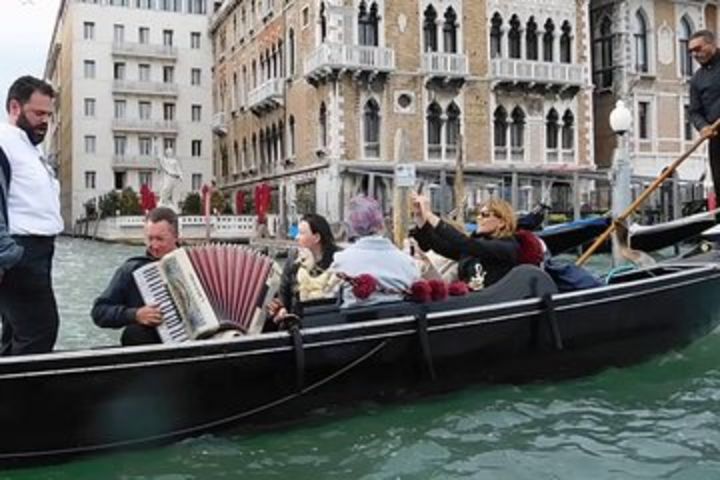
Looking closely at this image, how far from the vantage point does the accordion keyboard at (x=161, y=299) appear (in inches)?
138

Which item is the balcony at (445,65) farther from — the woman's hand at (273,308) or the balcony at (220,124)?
the woman's hand at (273,308)

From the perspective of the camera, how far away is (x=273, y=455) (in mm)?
3520

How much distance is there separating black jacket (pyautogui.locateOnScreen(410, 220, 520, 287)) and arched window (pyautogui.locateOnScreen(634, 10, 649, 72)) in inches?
773

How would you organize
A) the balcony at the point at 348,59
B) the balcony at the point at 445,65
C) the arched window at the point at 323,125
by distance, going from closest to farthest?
the balcony at the point at 348,59, the arched window at the point at 323,125, the balcony at the point at 445,65

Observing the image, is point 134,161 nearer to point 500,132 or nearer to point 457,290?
point 500,132

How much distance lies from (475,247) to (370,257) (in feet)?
2.16

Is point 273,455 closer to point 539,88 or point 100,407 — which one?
point 100,407

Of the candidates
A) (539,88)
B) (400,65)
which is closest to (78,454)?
(400,65)

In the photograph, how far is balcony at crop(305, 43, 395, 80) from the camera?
1934cm

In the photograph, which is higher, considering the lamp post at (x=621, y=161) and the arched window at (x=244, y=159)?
the arched window at (x=244, y=159)

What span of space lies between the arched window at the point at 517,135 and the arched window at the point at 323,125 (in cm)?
454

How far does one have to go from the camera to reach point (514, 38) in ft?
71.2

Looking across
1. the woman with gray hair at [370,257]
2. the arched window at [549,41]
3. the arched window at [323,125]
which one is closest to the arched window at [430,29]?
the arched window at [323,125]

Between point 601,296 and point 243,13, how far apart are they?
25127 mm
